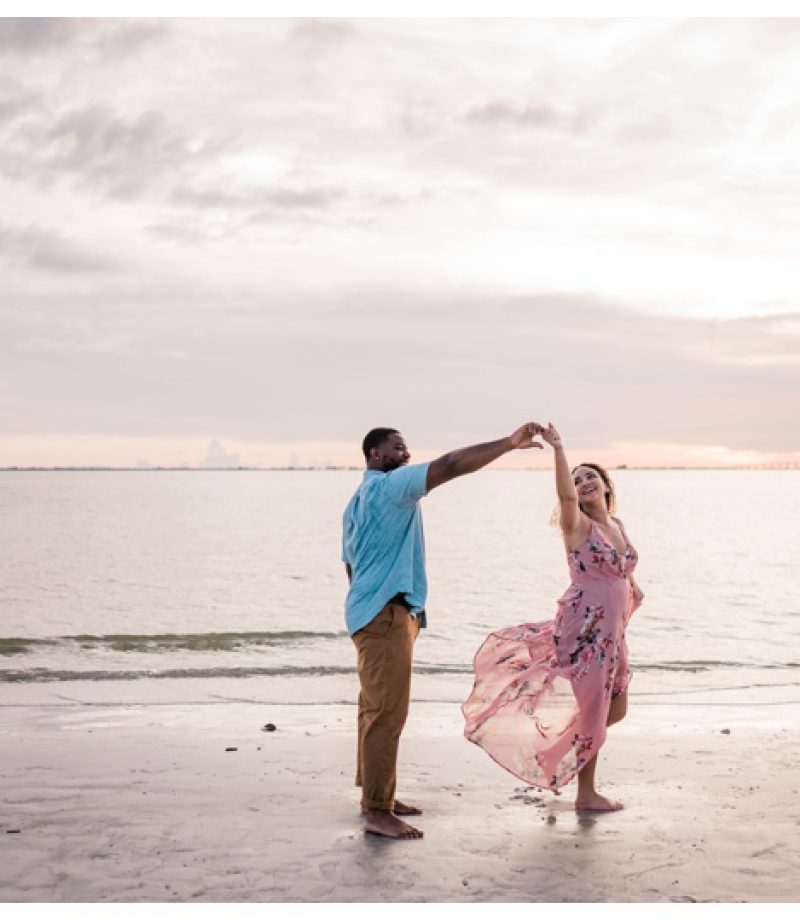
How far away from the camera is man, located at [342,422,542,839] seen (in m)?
6.06

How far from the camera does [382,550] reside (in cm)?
610

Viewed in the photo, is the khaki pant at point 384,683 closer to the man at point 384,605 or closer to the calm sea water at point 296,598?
the man at point 384,605

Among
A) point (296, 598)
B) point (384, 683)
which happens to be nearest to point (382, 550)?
point (384, 683)

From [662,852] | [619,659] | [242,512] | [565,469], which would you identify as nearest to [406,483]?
[565,469]

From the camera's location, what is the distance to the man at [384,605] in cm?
606

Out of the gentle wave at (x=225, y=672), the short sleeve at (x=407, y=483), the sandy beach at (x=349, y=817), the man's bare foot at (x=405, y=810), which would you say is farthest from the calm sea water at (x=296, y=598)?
the short sleeve at (x=407, y=483)

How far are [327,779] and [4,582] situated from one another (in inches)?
992

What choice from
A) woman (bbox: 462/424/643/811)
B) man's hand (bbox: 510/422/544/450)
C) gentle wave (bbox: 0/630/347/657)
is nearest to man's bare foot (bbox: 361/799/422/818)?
woman (bbox: 462/424/643/811)

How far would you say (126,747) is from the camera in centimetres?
880

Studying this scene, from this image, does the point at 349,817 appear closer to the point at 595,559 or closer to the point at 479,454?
the point at 595,559

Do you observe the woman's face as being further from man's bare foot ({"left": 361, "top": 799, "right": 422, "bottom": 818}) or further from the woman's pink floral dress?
man's bare foot ({"left": 361, "top": 799, "right": 422, "bottom": 818})

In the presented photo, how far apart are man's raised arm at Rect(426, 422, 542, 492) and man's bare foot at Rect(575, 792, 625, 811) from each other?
2.38 meters

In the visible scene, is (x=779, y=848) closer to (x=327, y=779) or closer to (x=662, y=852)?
(x=662, y=852)

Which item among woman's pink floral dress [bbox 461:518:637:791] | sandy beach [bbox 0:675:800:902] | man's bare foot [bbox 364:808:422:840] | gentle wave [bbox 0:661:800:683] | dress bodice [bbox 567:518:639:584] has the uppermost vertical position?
dress bodice [bbox 567:518:639:584]
